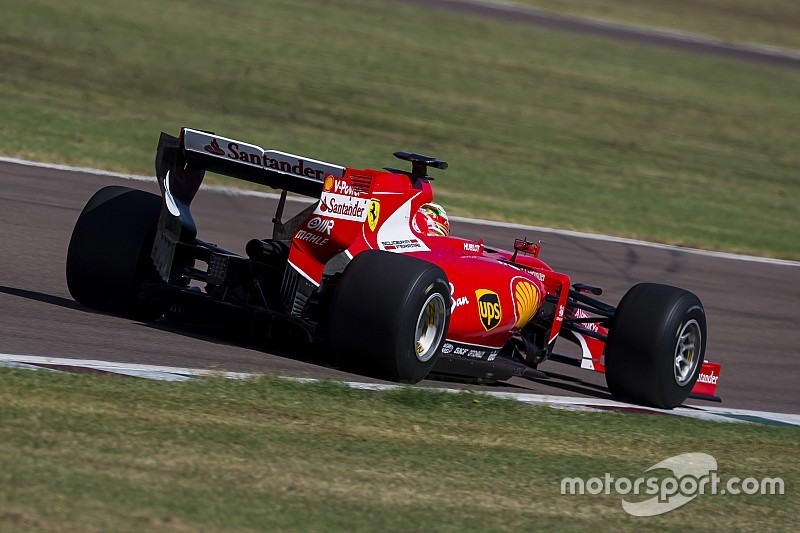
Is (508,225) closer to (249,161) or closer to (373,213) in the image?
(373,213)

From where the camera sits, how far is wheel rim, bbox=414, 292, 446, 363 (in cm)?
780

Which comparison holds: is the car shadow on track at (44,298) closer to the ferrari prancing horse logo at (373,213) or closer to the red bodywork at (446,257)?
the red bodywork at (446,257)

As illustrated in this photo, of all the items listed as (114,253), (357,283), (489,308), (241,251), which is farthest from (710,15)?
(357,283)

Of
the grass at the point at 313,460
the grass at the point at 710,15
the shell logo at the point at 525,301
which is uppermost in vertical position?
the grass at the point at 710,15

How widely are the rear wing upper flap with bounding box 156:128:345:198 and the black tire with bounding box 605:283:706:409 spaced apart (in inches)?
91.9

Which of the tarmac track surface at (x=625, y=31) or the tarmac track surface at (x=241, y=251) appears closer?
the tarmac track surface at (x=241, y=251)

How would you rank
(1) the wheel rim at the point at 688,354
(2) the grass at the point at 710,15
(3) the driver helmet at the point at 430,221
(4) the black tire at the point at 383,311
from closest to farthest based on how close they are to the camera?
(4) the black tire at the point at 383,311, (3) the driver helmet at the point at 430,221, (1) the wheel rim at the point at 688,354, (2) the grass at the point at 710,15

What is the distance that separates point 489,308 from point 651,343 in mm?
1128

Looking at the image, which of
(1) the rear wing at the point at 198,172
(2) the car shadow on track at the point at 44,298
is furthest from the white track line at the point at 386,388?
(2) the car shadow on track at the point at 44,298

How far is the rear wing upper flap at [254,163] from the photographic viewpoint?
7871 mm

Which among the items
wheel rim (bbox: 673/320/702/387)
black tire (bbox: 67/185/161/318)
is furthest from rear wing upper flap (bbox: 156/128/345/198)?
wheel rim (bbox: 673/320/702/387)

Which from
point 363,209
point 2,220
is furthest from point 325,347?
point 2,220

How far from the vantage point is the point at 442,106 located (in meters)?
23.0

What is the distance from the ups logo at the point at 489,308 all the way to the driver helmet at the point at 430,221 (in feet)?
1.85
